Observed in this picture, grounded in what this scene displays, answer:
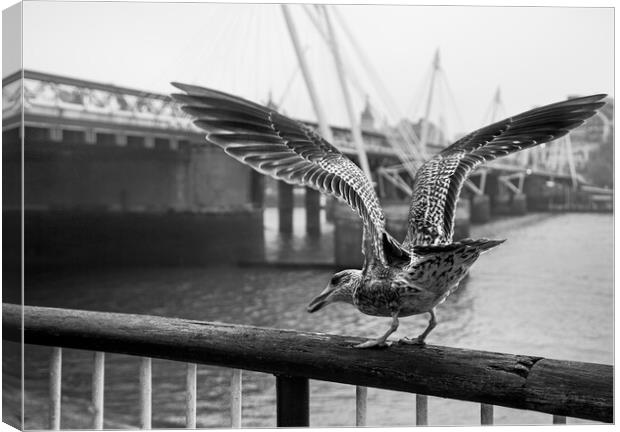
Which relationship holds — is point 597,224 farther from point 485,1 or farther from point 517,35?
point 485,1

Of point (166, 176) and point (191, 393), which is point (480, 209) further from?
point (191, 393)

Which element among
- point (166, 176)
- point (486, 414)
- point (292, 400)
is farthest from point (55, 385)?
point (166, 176)

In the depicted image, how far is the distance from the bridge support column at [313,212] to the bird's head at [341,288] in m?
2.68

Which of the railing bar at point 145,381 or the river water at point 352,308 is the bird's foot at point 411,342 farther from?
the river water at point 352,308

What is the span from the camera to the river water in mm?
3494

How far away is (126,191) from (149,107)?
1.59 feet

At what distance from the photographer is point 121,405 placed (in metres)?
4.14

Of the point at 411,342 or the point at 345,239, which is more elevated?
the point at 345,239

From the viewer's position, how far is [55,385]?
1.75 metres

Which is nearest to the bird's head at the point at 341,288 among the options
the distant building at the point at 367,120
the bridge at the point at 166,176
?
the bridge at the point at 166,176

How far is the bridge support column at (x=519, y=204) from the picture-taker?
424cm

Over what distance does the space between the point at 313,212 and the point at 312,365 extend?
317cm

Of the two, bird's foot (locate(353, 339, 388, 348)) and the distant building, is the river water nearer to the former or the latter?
the distant building

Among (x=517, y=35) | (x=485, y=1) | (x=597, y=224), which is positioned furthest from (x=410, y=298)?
(x=597, y=224)
